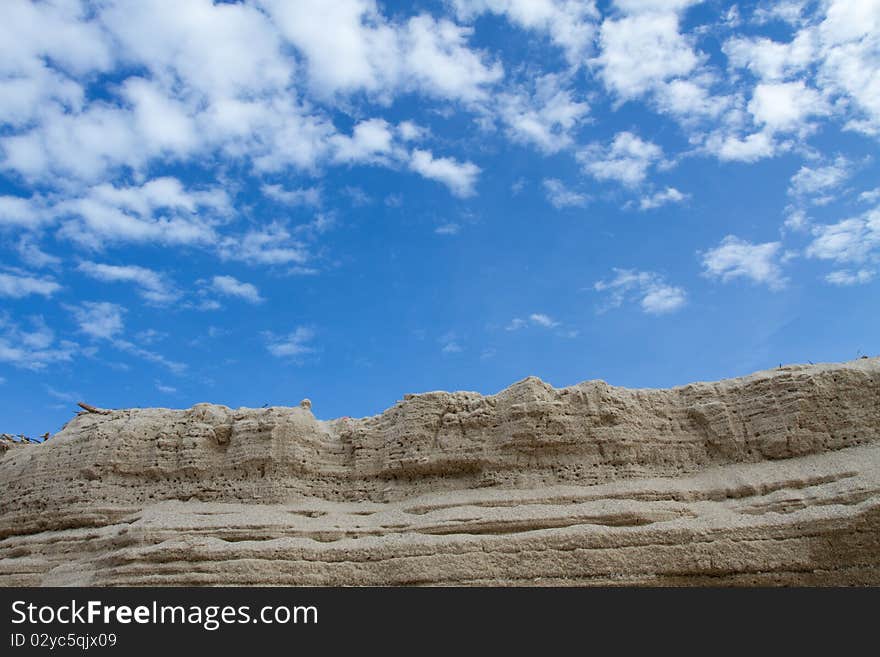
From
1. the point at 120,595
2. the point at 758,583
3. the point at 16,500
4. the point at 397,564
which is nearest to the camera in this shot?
the point at 120,595

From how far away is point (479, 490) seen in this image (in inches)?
705

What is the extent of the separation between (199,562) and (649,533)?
31.6 feet

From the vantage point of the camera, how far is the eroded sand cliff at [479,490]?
14.3 metres

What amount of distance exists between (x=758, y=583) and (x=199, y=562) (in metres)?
11.6

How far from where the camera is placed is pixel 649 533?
14.6 metres

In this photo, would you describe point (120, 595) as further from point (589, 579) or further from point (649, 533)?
point (649, 533)

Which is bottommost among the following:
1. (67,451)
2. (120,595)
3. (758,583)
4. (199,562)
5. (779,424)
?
(758,583)

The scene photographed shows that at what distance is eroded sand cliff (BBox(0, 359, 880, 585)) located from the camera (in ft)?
47.0

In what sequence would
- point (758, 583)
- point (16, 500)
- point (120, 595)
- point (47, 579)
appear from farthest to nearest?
point (16, 500) < point (47, 579) < point (758, 583) < point (120, 595)

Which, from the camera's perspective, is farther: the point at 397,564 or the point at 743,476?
the point at 743,476

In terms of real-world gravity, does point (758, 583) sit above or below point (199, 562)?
below

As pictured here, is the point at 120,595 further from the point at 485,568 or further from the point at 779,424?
the point at 779,424

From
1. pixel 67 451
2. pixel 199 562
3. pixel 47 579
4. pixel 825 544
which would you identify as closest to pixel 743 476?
pixel 825 544

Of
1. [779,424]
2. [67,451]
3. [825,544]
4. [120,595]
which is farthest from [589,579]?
[67,451]
